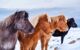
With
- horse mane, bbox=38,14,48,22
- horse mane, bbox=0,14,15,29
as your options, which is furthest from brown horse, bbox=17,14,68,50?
horse mane, bbox=0,14,15,29

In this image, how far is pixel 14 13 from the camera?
166 cm

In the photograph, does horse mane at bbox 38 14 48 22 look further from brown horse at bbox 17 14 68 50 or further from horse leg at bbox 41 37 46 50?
horse leg at bbox 41 37 46 50

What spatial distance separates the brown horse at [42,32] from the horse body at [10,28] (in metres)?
0.05

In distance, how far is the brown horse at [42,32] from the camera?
167 centimetres

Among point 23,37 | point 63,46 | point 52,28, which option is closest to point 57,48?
point 63,46

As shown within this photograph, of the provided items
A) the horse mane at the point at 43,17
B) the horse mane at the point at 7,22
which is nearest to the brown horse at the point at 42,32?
the horse mane at the point at 43,17

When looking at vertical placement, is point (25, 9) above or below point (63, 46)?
above

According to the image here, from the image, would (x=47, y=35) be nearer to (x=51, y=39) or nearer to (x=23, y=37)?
(x=51, y=39)

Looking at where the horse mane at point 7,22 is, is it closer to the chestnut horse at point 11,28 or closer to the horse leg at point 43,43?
the chestnut horse at point 11,28

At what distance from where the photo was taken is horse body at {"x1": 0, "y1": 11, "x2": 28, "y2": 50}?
162 centimetres

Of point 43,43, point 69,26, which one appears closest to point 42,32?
point 43,43

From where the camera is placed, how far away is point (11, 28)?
165 centimetres

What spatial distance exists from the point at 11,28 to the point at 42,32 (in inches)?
9.7

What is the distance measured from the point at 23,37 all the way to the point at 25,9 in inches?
8.6
